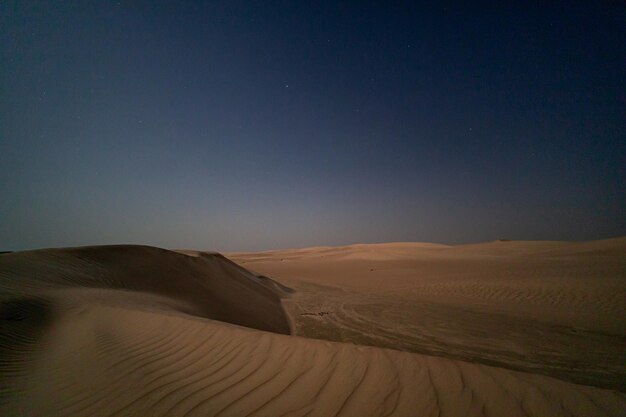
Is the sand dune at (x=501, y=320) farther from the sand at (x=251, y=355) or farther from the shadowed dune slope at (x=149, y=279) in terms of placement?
the shadowed dune slope at (x=149, y=279)

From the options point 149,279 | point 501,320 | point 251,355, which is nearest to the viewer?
point 251,355

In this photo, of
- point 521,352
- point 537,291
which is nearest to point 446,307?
point 521,352

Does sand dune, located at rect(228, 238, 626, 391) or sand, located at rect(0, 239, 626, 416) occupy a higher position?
sand, located at rect(0, 239, 626, 416)

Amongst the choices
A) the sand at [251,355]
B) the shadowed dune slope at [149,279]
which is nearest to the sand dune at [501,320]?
the sand at [251,355]

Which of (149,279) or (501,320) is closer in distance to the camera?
(501,320)

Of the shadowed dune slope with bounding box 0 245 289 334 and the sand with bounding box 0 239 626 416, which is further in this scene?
the shadowed dune slope with bounding box 0 245 289 334

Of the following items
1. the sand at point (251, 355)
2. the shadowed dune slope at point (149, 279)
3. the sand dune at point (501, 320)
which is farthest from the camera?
the shadowed dune slope at point (149, 279)

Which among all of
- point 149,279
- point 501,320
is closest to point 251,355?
point 501,320

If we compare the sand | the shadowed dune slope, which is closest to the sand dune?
the sand

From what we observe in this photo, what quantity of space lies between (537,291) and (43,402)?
46.4ft

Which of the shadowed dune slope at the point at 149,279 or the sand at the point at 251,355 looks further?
the shadowed dune slope at the point at 149,279

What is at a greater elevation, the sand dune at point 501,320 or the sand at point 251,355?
the sand at point 251,355

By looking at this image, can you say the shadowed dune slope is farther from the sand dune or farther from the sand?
the sand dune

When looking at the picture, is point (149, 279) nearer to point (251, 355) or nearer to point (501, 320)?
point (251, 355)
